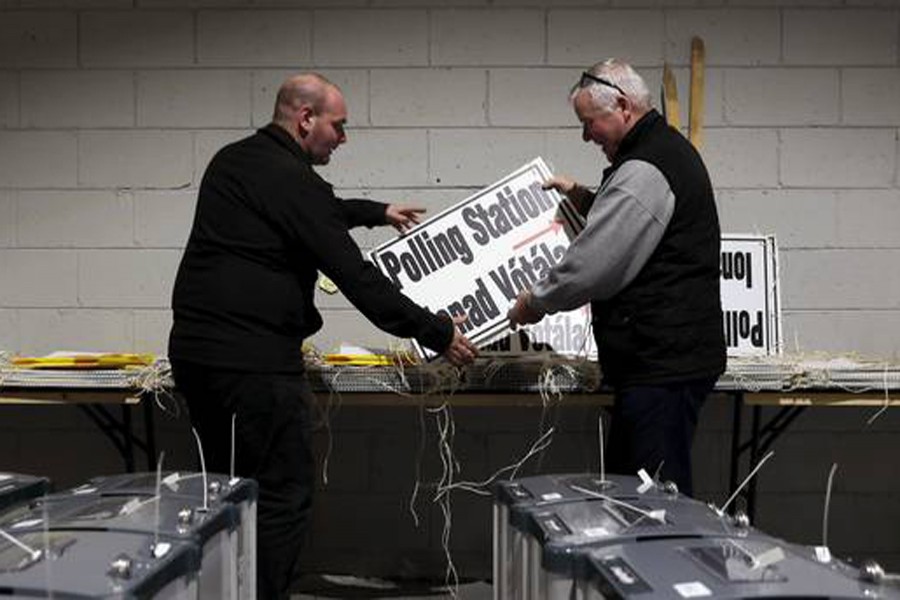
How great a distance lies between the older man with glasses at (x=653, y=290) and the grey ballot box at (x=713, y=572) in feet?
3.10

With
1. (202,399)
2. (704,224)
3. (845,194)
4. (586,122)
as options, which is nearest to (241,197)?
(202,399)

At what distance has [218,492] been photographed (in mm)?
2111

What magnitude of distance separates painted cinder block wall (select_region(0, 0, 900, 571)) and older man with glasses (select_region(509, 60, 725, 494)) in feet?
3.95

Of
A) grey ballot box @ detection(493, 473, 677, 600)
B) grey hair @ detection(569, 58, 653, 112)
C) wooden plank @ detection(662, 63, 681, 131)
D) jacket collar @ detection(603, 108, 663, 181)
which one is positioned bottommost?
grey ballot box @ detection(493, 473, 677, 600)

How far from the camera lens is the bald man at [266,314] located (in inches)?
103

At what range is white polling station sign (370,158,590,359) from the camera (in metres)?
3.05

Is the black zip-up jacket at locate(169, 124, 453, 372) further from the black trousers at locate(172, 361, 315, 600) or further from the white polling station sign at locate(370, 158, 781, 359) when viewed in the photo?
the white polling station sign at locate(370, 158, 781, 359)

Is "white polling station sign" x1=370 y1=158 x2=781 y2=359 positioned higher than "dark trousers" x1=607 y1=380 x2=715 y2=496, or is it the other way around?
"white polling station sign" x1=370 y1=158 x2=781 y2=359

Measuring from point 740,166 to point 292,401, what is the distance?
2.00m

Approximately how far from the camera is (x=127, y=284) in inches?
152

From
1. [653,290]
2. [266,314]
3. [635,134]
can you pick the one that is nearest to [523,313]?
[653,290]

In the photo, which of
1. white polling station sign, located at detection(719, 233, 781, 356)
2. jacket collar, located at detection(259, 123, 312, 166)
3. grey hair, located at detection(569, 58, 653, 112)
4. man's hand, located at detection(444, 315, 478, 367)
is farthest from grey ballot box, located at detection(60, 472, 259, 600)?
white polling station sign, located at detection(719, 233, 781, 356)

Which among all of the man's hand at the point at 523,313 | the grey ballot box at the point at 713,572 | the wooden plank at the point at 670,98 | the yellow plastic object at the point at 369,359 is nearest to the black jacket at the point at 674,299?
the man's hand at the point at 523,313

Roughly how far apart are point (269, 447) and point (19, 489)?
62 centimetres
